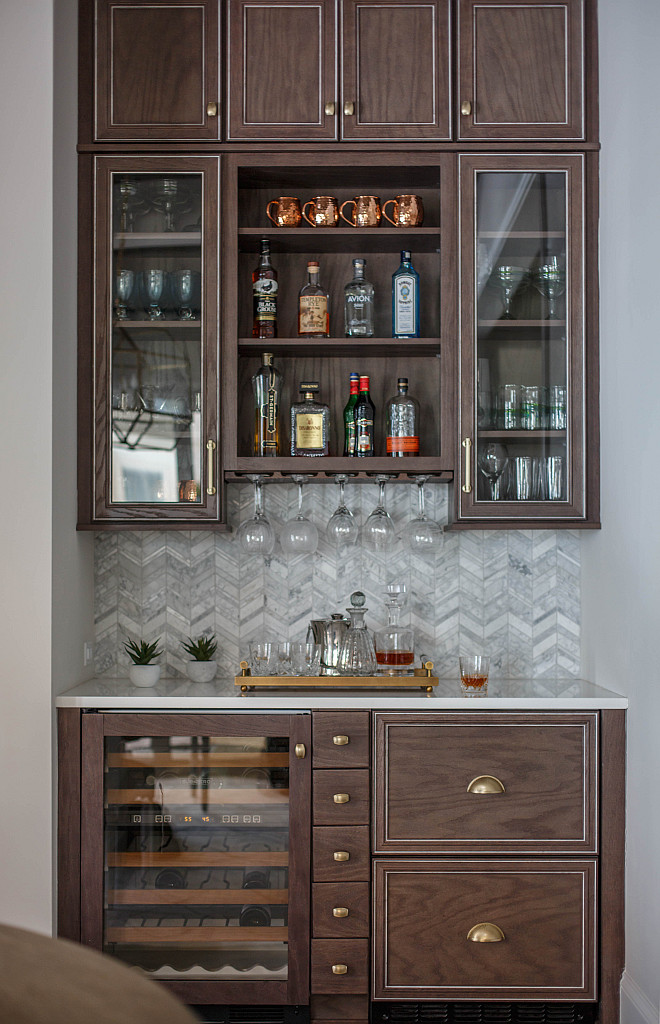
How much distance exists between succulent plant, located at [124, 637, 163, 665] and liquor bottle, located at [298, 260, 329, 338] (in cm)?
111

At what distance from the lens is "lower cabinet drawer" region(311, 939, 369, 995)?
2297mm

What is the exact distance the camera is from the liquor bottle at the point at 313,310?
8.71 feet

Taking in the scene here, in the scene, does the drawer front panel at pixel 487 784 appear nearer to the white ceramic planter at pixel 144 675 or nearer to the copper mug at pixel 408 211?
the white ceramic planter at pixel 144 675

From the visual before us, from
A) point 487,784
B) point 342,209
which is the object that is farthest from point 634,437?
point 342,209

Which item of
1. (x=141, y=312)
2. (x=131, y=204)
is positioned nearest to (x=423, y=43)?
(x=131, y=204)

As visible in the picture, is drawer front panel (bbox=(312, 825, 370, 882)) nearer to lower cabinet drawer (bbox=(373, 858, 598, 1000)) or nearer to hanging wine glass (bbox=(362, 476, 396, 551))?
lower cabinet drawer (bbox=(373, 858, 598, 1000))

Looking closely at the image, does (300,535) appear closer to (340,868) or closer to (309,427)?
(309,427)

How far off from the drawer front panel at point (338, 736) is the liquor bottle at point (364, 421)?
0.80 metres

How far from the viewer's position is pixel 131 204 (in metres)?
2.55

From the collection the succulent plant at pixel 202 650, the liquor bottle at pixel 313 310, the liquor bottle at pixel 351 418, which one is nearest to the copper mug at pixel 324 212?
the liquor bottle at pixel 313 310

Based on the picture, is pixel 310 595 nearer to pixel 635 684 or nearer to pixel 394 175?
pixel 635 684

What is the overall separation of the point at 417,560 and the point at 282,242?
3.70 feet

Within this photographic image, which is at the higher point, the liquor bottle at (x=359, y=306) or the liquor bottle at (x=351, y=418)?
the liquor bottle at (x=359, y=306)

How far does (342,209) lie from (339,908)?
209 centimetres
